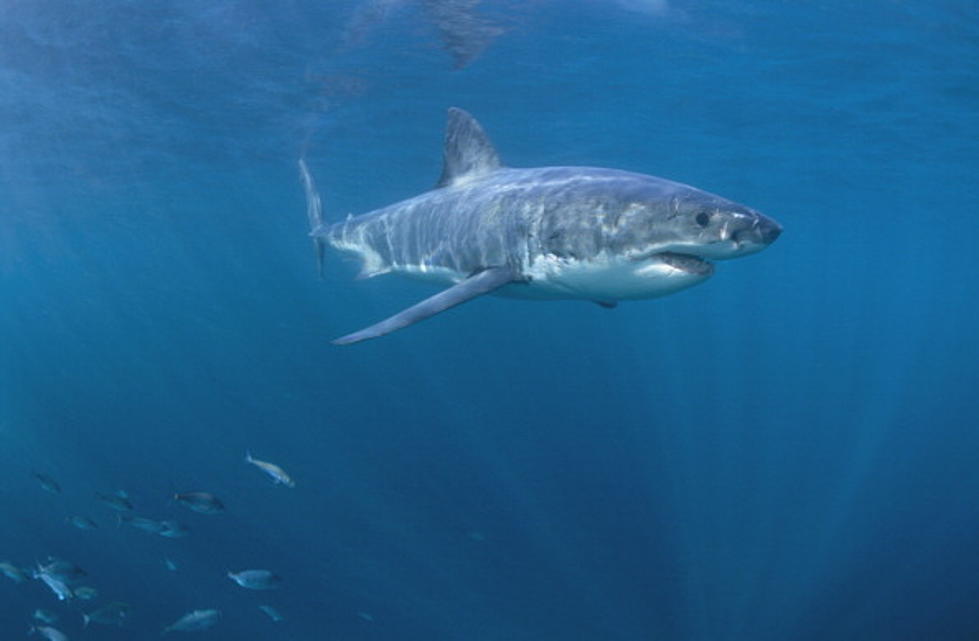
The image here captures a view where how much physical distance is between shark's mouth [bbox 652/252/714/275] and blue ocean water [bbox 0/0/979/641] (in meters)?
7.95

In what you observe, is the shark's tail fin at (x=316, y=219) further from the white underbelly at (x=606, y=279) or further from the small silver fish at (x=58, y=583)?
the white underbelly at (x=606, y=279)

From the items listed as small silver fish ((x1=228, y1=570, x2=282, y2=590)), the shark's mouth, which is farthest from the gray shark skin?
small silver fish ((x1=228, y1=570, x2=282, y2=590))

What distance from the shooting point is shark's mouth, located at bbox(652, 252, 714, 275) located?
4.52 meters

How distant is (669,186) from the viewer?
5039 millimetres

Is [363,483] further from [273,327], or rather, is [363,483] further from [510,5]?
[273,327]

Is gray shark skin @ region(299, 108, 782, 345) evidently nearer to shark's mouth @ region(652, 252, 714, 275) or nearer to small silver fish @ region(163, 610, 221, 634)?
shark's mouth @ region(652, 252, 714, 275)

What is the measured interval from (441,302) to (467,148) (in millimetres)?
3059

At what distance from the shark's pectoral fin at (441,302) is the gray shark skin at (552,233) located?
1 centimetres

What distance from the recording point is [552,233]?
555 cm

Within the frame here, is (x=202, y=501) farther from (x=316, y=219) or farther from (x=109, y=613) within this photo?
(x=316, y=219)

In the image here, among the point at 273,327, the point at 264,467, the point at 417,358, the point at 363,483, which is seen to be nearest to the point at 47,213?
the point at 273,327

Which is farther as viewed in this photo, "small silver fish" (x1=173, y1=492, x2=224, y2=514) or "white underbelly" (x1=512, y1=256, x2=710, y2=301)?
"small silver fish" (x1=173, y1=492, x2=224, y2=514)

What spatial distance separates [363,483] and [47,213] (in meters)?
33.6

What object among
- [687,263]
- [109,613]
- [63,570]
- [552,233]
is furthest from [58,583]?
[687,263]
